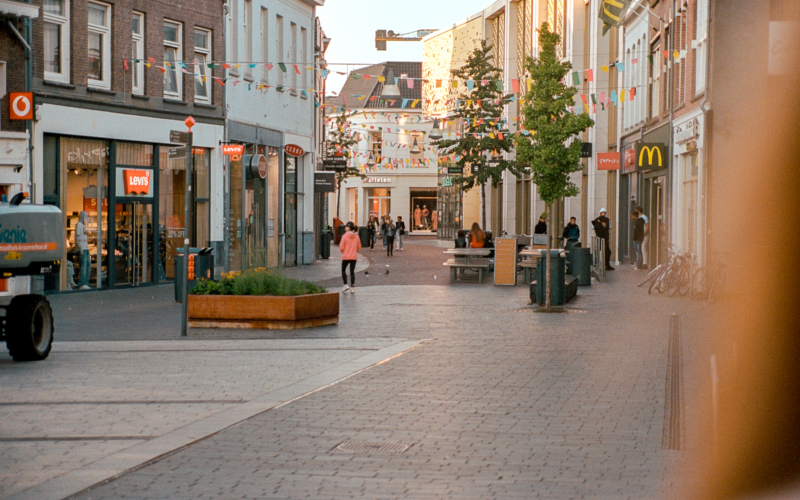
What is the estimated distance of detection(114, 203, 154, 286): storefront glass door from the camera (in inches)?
989

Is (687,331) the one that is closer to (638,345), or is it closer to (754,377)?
(638,345)

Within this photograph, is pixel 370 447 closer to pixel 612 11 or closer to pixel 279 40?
pixel 612 11

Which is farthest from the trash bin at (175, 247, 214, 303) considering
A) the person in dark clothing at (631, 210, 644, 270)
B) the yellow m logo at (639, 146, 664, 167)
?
the yellow m logo at (639, 146, 664, 167)

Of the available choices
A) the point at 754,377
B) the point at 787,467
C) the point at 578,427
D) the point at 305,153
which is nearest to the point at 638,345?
the point at 578,427

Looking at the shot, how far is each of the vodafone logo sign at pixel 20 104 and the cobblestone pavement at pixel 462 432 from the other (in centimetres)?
936

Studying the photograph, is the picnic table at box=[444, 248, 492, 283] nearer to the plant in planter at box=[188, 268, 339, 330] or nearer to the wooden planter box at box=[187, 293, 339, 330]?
the plant in planter at box=[188, 268, 339, 330]

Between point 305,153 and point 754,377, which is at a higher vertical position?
point 305,153

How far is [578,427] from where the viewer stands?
302 inches

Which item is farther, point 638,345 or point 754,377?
point 638,345

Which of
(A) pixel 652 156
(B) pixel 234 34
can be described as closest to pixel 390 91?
(B) pixel 234 34

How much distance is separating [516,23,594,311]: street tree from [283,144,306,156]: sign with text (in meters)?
13.2

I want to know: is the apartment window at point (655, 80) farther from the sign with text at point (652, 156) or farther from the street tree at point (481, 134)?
the street tree at point (481, 134)

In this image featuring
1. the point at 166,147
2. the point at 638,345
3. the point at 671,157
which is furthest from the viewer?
the point at 671,157

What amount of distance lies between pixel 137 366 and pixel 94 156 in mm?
13935
